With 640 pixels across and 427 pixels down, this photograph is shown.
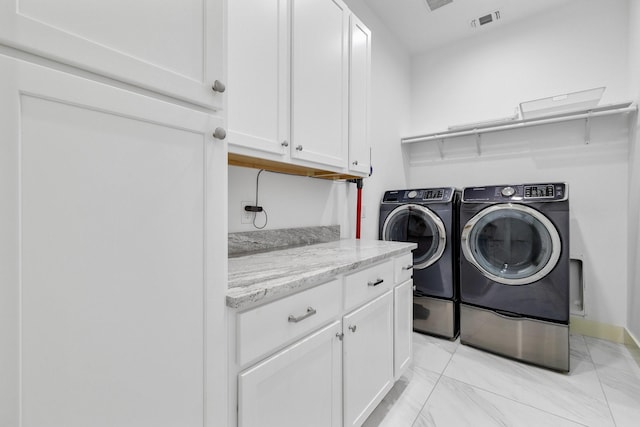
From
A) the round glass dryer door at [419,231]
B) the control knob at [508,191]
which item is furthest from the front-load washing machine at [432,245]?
the control knob at [508,191]

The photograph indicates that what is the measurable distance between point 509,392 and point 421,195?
5.10ft

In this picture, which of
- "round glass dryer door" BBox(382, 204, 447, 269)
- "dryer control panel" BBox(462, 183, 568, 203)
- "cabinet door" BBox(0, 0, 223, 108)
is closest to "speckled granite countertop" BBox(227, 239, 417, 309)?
"cabinet door" BBox(0, 0, 223, 108)

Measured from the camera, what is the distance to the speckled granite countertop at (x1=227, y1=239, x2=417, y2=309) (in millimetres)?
872

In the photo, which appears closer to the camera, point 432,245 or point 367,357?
point 367,357

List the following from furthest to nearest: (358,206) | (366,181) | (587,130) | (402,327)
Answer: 1. (366,181)
2. (587,130)
3. (358,206)
4. (402,327)

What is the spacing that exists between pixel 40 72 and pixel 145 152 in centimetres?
20

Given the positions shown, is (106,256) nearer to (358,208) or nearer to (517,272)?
(358,208)

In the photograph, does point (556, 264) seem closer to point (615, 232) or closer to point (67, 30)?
point (615, 232)

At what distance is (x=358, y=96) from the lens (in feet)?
6.21

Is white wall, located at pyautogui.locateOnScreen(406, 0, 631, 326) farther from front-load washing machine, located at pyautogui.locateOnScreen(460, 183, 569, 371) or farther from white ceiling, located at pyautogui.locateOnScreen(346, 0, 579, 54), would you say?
front-load washing machine, located at pyautogui.locateOnScreen(460, 183, 569, 371)

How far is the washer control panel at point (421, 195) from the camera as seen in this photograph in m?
2.52

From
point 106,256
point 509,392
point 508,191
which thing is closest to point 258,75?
point 106,256

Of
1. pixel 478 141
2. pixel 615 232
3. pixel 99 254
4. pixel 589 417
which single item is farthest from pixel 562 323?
pixel 99 254

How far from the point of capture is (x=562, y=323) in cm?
200
